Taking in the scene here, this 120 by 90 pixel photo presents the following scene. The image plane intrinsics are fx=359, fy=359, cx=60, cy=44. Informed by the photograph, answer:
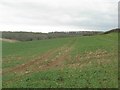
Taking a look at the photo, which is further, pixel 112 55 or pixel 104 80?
pixel 112 55

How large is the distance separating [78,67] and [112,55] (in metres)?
6.64

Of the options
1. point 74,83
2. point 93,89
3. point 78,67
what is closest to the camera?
point 93,89

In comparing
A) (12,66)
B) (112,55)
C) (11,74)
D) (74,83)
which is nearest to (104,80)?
(74,83)

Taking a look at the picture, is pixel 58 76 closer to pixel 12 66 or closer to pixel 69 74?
pixel 69 74

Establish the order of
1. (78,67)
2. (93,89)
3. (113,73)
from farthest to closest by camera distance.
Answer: (78,67)
(113,73)
(93,89)

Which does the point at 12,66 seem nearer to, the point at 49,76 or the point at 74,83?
the point at 49,76

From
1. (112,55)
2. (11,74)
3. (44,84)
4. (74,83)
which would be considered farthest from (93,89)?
(112,55)

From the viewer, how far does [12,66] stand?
1398 inches

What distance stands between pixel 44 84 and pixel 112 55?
13365 mm

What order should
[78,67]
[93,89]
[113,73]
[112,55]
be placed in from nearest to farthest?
[93,89] → [113,73] → [78,67] → [112,55]

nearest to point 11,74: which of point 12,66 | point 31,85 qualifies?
point 12,66

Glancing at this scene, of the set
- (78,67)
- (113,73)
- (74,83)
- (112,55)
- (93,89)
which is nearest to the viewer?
(93,89)

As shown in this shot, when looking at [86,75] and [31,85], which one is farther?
[86,75]

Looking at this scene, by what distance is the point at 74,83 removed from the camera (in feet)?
75.9
